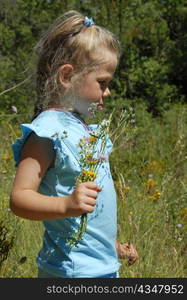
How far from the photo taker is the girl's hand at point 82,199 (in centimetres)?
168

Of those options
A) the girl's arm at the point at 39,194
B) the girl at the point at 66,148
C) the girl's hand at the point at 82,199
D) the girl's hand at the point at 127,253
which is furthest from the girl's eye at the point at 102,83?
the girl's hand at the point at 127,253

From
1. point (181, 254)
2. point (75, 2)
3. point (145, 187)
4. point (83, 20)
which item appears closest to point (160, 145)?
point (145, 187)

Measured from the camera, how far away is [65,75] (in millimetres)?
2004

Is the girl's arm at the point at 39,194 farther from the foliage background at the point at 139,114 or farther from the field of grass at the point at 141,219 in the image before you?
the foliage background at the point at 139,114

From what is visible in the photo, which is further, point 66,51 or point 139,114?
point 139,114

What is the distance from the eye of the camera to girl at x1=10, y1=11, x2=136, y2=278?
185 centimetres

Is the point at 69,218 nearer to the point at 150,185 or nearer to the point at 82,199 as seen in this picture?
the point at 82,199

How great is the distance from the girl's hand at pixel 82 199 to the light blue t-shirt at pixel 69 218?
0.20m

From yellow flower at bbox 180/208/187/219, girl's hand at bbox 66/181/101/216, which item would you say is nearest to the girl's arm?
girl's hand at bbox 66/181/101/216

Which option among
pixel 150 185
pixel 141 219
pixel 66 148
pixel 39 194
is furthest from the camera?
pixel 150 185

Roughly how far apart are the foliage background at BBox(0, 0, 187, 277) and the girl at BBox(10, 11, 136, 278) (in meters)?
0.70

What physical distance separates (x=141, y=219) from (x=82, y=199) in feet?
5.82

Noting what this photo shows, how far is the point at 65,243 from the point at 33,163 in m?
0.26

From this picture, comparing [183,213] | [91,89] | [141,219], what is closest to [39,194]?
[91,89]
